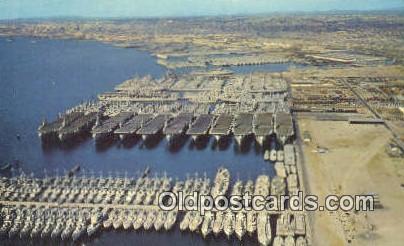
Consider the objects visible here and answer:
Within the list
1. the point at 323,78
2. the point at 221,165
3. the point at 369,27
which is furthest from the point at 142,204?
the point at 369,27

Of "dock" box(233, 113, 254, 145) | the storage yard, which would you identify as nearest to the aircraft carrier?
the storage yard

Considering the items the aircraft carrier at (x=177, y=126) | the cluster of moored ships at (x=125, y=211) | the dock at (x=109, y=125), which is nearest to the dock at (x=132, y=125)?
the dock at (x=109, y=125)

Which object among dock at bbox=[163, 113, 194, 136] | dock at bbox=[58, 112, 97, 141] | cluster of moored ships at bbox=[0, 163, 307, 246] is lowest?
cluster of moored ships at bbox=[0, 163, 307, 246]

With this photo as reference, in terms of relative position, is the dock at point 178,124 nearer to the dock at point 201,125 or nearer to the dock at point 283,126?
the dock at point 201,125

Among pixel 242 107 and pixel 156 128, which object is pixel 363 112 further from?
pixel 156 128

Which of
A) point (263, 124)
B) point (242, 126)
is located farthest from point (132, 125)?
point (263, 124)

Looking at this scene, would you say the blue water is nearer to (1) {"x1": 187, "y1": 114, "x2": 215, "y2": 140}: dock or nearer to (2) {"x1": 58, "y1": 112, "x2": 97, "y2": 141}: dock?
(1) {"x1": 187, "y1": 114, "x2": 215, "y2": 140}: dock

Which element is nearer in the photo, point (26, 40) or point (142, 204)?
point (142, 204)

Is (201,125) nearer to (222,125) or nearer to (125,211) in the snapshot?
(222,125)
